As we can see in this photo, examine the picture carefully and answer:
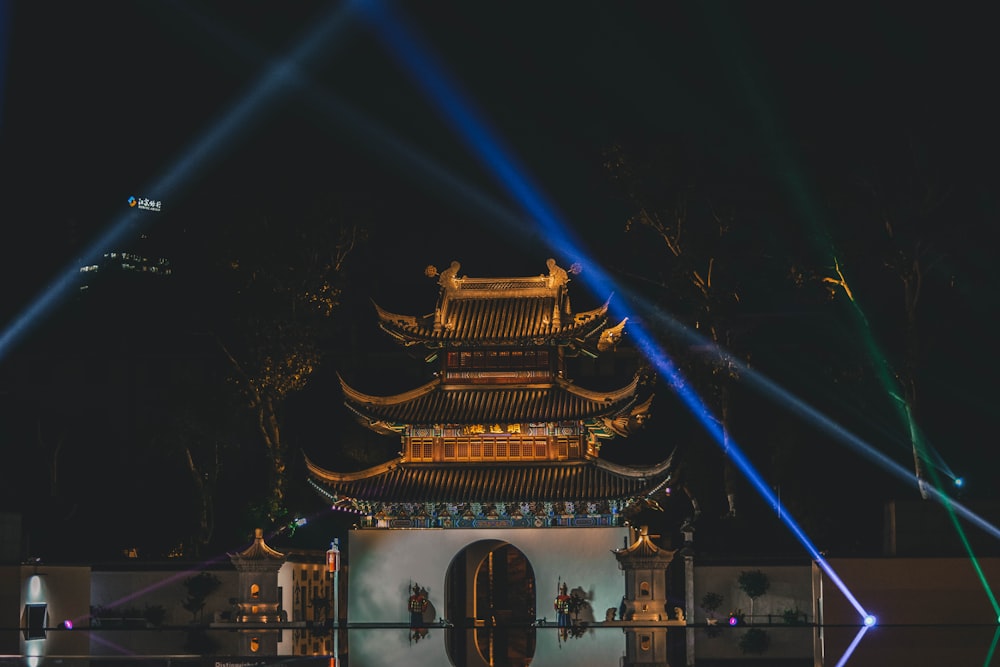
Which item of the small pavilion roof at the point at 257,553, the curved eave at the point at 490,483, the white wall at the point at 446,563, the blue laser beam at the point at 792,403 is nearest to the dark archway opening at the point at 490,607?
the white wall at the point at 446,563

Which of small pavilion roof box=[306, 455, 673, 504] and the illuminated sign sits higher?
the illuminated sign

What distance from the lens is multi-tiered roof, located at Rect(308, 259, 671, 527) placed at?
119ft

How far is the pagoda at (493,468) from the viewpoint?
3597 centimetres

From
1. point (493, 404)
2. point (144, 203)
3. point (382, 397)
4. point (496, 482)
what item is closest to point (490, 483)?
point (496, 482)

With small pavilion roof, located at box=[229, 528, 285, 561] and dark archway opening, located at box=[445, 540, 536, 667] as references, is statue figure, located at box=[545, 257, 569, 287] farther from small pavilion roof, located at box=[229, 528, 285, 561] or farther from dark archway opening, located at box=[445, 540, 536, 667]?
small pavilion roof, located at box=[229, 528, 285, 561]

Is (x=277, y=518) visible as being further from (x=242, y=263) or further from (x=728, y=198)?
(x=728, y=198)

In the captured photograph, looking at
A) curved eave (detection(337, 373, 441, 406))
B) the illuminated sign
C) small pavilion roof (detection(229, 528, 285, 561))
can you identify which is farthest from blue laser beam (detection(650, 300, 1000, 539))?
the illuminated sign

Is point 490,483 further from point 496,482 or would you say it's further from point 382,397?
point 382,397

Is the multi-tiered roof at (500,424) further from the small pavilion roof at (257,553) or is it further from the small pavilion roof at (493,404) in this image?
the small pavilion roof at (257,553)

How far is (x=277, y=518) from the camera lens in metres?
40.4

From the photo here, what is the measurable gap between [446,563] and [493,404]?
4129mm

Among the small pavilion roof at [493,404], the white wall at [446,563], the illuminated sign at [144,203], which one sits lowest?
the white wall at [446,563]

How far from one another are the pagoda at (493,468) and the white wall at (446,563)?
0.11 ft

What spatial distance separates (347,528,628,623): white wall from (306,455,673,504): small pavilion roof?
0.92 meters
